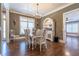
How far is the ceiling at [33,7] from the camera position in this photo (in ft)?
8.98

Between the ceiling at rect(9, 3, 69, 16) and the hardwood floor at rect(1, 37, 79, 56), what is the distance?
2.59ft

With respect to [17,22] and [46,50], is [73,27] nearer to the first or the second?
[46,50]

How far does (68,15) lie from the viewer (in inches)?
110

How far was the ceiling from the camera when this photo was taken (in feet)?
8.98

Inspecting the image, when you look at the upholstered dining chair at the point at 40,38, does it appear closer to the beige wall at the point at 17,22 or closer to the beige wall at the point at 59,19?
the beige wall at the point at 17,22

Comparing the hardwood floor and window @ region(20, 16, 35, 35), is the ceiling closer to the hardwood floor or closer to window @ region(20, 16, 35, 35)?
window @ region(20, 16, 35, 35)

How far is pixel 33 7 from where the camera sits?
277cm

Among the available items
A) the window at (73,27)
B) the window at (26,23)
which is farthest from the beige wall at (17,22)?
the window at (73,27)

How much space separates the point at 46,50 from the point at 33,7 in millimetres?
1123

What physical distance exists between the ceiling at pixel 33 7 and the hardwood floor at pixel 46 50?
2.59ft

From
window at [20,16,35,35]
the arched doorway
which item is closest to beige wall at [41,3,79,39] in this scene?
the arched doorway

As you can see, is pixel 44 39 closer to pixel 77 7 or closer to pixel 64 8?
pixel 64 8

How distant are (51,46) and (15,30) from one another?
1002mm

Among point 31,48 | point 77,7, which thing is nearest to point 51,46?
point 31,48
